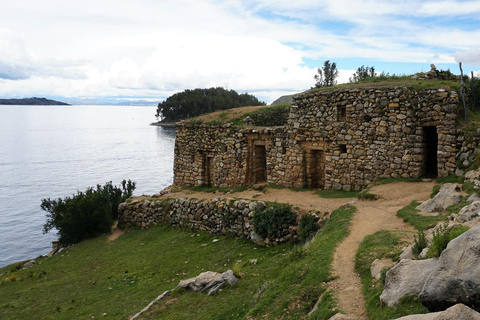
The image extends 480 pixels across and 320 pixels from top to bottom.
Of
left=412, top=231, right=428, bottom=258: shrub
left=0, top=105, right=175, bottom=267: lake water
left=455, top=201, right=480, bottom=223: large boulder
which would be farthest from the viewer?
left=0, top=105, right=175, bottom=267: lake water

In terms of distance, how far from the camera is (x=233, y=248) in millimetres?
16109

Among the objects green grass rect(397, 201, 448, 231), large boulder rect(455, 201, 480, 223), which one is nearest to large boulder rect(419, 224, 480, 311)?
large boulder rect(455, 201, 480, 223)

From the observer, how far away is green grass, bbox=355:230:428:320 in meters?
5.72

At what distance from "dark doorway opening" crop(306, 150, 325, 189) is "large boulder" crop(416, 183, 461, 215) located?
741 centimetres

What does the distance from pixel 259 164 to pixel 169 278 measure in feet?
31.5

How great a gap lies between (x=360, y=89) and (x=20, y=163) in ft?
190

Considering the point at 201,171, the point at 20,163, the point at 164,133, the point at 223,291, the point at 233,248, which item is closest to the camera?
the point at 223,291

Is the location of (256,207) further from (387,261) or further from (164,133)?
(164,133)

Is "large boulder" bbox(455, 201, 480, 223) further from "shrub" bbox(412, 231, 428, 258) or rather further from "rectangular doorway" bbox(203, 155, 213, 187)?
"rectangular doorway" bbox(203, 155, 213, 187)

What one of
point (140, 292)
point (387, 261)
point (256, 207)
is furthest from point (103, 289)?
point (387, 261)

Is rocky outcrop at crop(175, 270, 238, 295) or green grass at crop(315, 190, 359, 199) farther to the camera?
green grass at crop(315, 190, 359, 199)

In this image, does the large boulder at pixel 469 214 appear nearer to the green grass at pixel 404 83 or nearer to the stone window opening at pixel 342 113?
the green grass at pixel 404 83

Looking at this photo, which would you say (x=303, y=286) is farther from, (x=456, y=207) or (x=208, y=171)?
(x=208, y=171)

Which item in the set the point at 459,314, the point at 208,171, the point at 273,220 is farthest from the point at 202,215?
the point at 459,314
